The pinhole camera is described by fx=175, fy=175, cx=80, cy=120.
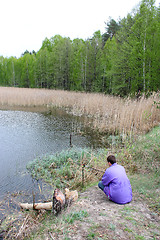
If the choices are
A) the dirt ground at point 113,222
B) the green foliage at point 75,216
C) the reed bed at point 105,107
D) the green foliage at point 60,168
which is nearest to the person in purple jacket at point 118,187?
the dirt ground at point 113,222

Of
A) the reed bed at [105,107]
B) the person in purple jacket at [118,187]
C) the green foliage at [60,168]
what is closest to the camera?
the person in purple jacket at [118,187]

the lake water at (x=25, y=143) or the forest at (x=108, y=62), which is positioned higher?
the forest at (x=108, y=62)

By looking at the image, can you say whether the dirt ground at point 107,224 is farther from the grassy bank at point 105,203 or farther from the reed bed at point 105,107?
the reed bed at point 105,107

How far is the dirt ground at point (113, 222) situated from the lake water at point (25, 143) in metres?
1.87

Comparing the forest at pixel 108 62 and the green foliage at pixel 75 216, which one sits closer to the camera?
the green foliage at pixel 75 216

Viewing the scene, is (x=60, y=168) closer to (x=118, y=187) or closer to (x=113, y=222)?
(x=118, y=187)

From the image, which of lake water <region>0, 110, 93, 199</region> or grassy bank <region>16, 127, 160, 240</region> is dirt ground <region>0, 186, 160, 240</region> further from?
lake water <region>0, 110, 93, 199</region>

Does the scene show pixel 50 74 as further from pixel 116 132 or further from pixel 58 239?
pixel 58 239

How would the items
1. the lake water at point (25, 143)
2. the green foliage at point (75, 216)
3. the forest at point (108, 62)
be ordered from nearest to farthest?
the green foliage at point (75, 216) < the lake water at point (25, 143) < the forest at point (108, 62)

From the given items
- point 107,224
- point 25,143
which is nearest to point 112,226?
point 107,224

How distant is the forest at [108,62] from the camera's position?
40.3 ft

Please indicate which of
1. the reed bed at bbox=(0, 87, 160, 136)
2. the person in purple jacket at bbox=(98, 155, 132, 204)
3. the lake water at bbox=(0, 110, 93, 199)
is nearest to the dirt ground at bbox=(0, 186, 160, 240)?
the person in purple jacket at bbox=(98, 155, 132, 204)

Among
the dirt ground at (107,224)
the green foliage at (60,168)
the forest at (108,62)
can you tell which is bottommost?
the green foliage at (60,168)

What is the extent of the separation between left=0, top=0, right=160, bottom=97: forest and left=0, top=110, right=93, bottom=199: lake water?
5.24 meters
